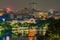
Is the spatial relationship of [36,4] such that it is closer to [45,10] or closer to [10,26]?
[45,10]

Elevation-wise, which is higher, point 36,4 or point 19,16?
point 36,4

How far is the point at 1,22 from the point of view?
1354 millimetres

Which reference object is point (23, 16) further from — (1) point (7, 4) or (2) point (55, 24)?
(2) point (55, 24)

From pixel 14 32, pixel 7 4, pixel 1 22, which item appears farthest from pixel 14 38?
pixel 7 4

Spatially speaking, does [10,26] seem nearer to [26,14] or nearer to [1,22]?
[1,22]

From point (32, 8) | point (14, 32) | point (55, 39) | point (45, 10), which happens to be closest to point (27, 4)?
point (32, 8)

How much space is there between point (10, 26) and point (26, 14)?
0.21m

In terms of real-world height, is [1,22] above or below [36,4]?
below

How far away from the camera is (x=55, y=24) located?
1383mm

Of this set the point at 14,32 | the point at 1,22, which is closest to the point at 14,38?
the point at 14,32

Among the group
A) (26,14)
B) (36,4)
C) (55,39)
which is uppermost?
(36,4)

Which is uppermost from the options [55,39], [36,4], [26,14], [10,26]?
[36,4]

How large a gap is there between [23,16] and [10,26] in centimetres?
17

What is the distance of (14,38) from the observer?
1353 millimetres
